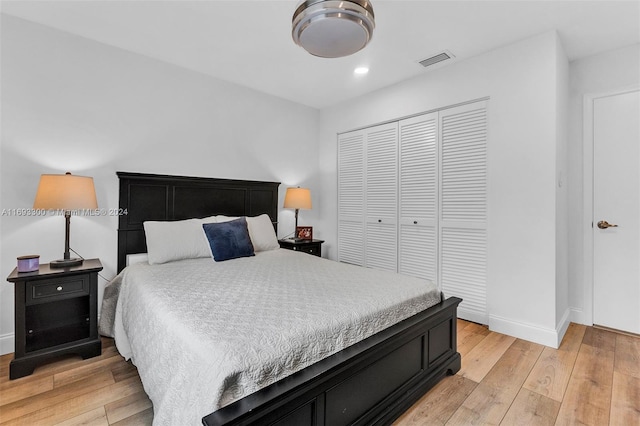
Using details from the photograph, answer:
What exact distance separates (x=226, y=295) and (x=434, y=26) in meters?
2.52

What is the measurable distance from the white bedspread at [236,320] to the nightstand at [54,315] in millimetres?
243

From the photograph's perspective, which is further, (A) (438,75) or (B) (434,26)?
(A) (438,75)

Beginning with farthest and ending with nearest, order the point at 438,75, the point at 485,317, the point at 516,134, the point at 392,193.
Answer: the point at 392,193, the point at 438,75, the point at 485,317, the point at 516,134

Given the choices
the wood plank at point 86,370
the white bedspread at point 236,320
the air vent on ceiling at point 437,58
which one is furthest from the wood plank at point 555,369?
the wood plank at point 86,370

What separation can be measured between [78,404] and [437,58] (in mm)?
3785

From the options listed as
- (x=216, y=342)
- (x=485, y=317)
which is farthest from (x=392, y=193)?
(x=216, y=342)

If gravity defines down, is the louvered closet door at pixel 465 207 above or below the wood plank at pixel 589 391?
above

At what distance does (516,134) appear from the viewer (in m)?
2.61

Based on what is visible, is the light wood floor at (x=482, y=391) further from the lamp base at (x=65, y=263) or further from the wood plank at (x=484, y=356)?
the lamp base at (x=65, y=263)

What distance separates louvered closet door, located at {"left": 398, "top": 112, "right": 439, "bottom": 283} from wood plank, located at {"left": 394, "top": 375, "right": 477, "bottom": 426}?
4.62 ft

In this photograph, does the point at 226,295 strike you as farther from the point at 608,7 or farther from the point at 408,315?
the point at 608,7

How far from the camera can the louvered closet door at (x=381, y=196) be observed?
11.9 feet

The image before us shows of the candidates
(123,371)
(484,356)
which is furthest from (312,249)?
(123,371)

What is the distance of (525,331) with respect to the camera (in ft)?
8.38
